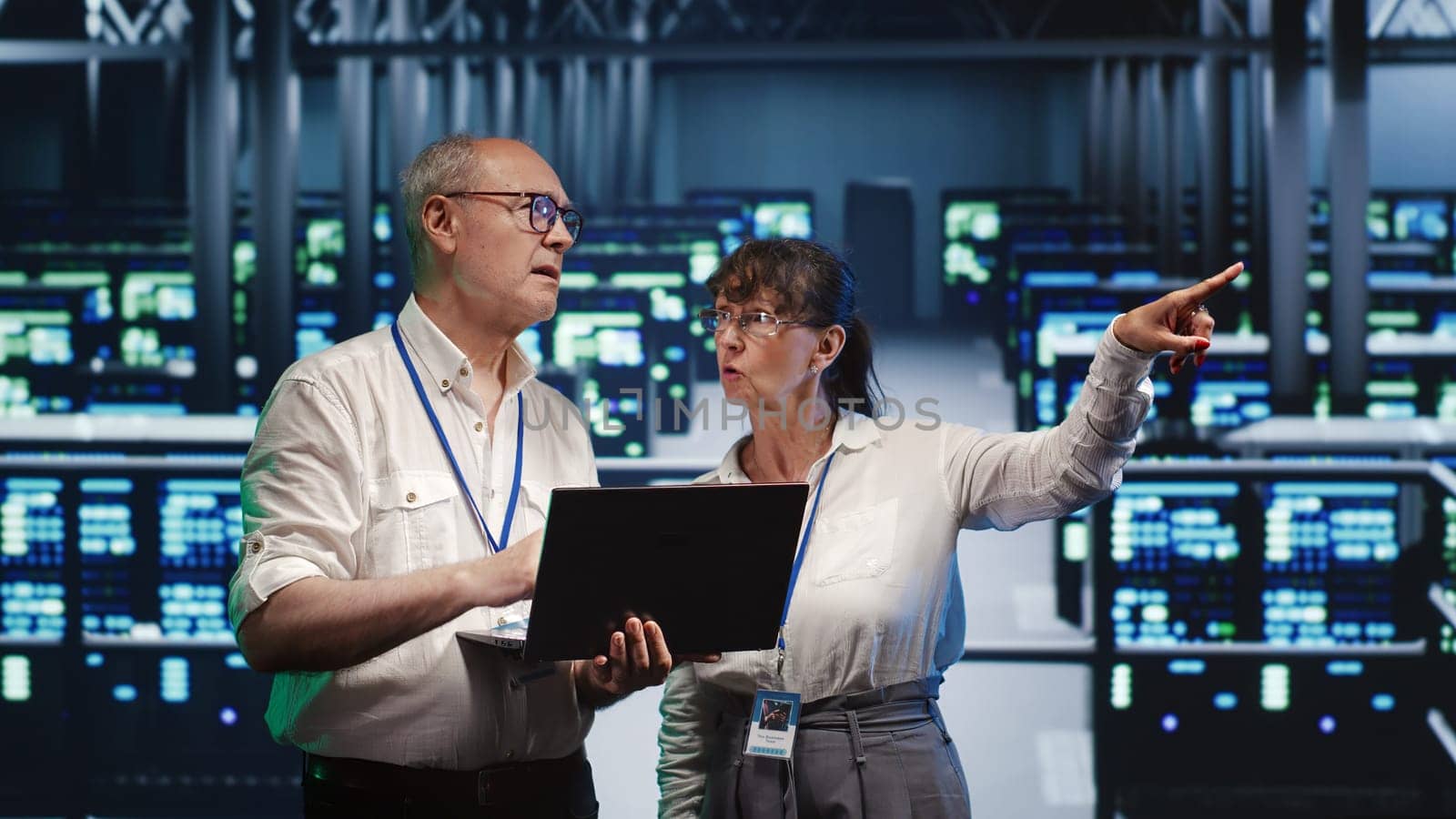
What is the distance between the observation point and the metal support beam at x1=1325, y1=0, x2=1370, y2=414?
380 cm

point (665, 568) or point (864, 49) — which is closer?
point (665, 568)

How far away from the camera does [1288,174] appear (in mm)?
3883

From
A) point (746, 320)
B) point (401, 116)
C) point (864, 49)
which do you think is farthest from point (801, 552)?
point (401, 116)

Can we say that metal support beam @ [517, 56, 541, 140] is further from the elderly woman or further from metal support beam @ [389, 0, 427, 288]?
the elderly woman

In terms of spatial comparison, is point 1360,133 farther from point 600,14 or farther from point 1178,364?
point 600,14

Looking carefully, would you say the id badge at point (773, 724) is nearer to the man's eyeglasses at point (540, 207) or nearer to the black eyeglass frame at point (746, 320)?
the black eyeglass frame at point (746, 320)

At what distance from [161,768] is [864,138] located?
276 centimetres

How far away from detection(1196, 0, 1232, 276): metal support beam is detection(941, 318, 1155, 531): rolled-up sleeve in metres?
2.53

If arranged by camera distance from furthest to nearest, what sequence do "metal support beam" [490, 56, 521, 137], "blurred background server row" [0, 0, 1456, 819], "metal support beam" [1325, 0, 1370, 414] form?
"metal support beam" [490, 56, 521, 137] → "metal support beam" [1325, 0, 1370, 414] → "blurred background server row" [0, 0, 1456, 819]

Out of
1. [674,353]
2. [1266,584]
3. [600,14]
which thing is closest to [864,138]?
[674,353]

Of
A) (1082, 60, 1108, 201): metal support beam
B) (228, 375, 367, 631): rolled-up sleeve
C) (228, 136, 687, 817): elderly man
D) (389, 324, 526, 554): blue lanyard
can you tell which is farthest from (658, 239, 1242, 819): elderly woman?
(1082, 60, 1108, 201): metal support beam

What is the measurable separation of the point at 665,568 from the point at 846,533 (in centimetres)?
46

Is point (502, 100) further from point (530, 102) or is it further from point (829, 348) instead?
point (829, 348)

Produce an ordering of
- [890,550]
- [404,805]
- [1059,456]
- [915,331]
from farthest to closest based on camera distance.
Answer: [915,331], [890,550], [1059,456], [404,805]
